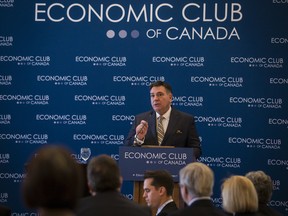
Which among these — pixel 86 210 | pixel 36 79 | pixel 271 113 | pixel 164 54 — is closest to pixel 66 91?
pixel 36 79

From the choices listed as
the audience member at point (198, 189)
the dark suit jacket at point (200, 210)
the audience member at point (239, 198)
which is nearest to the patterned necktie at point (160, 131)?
the audience member at point (239, 198)

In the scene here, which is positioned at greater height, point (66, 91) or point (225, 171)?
point (66, 91)

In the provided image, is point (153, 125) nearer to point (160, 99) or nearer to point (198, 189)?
point (160, 99)

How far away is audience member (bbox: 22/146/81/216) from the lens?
157 cm

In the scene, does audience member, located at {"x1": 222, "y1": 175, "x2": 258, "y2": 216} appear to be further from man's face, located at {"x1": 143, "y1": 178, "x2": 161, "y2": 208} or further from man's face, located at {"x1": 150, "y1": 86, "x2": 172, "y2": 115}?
man's face, located at {"x1": 150, "y1": 86, "x2": 172, "y2": 115}

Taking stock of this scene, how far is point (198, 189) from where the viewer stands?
12.5 ft

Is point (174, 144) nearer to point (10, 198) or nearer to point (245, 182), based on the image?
point (245, 182)

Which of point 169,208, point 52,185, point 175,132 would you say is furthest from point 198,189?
point 175,132

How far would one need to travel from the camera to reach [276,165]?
8055mm

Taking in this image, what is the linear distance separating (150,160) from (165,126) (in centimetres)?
96

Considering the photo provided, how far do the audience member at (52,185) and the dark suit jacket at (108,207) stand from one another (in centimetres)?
158

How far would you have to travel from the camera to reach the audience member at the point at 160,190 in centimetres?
529

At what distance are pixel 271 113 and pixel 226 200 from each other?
4236 mm

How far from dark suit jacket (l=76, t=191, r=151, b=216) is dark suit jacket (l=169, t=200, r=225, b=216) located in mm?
379
